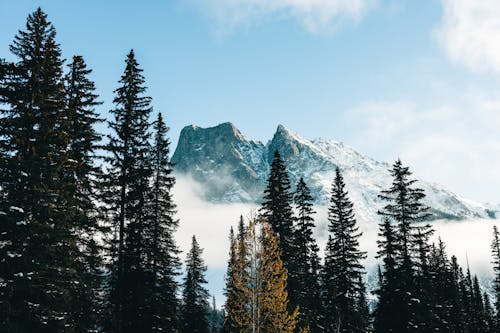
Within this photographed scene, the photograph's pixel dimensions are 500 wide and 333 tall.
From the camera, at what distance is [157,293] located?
29312 millimetres

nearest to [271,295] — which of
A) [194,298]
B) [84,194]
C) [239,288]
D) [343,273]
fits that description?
[239,288]

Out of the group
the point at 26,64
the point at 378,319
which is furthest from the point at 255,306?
the point at 378,319

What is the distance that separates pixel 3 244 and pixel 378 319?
29.1 m

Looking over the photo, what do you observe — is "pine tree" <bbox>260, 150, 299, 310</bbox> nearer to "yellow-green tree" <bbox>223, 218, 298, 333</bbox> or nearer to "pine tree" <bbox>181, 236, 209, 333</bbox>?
"yellow-green tree" <bbox>223, 218, 298, 333</bbox>

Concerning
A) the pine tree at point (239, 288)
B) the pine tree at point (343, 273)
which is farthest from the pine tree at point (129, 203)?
the pine tree at point (343, 273)

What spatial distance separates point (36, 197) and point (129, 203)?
Answer: 913 cm

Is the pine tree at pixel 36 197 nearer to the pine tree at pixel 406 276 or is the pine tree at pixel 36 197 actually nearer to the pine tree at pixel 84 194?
the pine tree at pixel 84 194

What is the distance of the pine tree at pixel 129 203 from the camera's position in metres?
25.5

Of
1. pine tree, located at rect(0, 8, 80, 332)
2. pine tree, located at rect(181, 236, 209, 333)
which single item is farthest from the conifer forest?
pine tree, located at rect(181, 236, 209, 333)

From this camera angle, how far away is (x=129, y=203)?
2711 cm

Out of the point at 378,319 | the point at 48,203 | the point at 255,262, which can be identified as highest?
the point at 48,203

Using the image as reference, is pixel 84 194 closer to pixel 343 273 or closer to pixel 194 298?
pixel 343 273

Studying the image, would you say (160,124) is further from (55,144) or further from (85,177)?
(55,144)

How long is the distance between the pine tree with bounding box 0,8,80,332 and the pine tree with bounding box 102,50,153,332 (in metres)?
4.84
